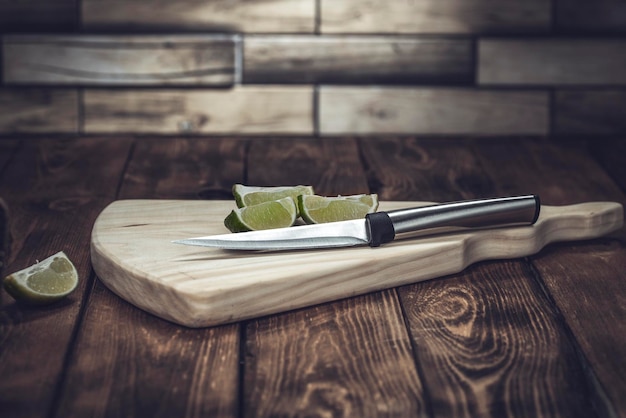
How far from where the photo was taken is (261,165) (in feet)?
6.58

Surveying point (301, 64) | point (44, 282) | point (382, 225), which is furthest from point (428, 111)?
point (44, 282)

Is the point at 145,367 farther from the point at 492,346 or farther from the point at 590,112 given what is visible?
the point at 590,112

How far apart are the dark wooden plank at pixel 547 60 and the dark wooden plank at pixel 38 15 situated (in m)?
1.03

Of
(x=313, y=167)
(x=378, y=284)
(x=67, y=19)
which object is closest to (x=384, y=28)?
(x=313, y=167)

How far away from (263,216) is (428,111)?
1053mm

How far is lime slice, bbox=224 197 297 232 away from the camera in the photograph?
1.35 metres

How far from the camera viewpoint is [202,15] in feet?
→ 7.43

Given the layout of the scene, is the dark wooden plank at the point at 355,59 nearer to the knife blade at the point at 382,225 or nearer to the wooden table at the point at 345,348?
the wooden table at the point at 345,348

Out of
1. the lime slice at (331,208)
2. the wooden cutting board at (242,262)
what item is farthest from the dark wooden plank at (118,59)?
the lime slice at (331,208)

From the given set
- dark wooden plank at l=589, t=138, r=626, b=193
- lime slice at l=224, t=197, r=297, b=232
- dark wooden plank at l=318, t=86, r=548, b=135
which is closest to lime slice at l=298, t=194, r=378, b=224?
lime slice at l=224, t=197, r=297, b=232

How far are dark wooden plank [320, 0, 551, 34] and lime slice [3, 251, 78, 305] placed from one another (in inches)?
46.3

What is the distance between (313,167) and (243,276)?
0.81 m

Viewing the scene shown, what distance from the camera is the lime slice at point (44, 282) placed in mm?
1227

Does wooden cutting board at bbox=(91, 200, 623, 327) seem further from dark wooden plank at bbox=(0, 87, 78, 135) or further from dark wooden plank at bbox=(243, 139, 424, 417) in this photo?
dark wooden plank at bbox=(0, 87, 78, 135)
